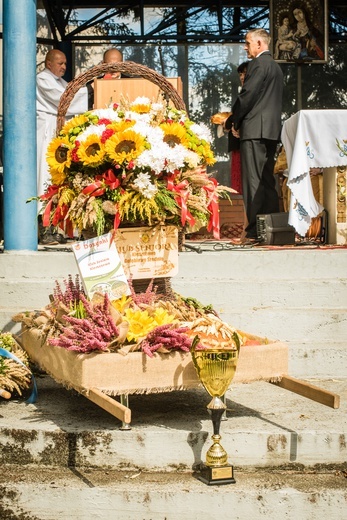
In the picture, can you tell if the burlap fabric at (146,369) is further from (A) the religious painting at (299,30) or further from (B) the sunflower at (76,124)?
(A) the religious painting at (299,30)

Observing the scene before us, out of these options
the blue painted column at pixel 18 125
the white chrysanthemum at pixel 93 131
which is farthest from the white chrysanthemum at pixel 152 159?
the blue painted column at pixel 18 125

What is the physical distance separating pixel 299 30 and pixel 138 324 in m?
8.66

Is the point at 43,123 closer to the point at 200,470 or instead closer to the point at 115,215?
the point at 115,215

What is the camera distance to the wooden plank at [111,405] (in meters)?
3.52

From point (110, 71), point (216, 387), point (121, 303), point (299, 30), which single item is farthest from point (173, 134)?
point (299, 30)

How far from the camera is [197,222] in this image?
16.1ft

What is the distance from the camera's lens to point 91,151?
459 cm

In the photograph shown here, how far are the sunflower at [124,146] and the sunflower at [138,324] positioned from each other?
2.68 feet

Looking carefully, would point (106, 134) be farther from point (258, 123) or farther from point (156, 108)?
point (258, 123)

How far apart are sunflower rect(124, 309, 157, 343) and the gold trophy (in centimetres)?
41

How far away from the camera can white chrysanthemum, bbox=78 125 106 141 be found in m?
4.60

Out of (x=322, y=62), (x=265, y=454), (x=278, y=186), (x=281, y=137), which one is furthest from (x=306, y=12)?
(x=265, y=454)

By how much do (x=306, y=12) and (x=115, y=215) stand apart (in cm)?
828

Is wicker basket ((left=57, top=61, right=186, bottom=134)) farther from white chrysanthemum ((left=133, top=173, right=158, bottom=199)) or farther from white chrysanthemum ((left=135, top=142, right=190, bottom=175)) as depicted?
white chrysanthemum ((left=133, top=173, right=158, bottom=199))
